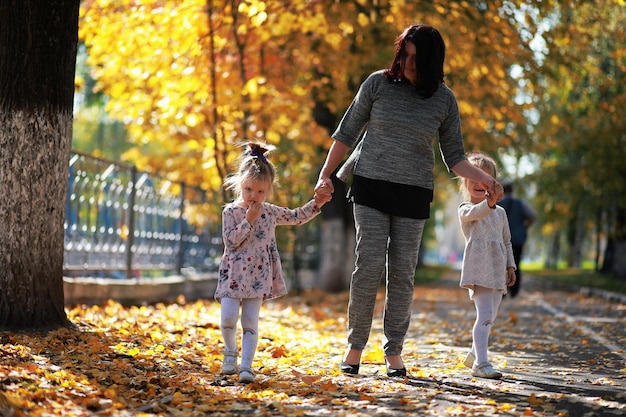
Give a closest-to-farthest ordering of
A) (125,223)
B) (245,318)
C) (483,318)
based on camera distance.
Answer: (245,318) < (483,318) < (125,223)

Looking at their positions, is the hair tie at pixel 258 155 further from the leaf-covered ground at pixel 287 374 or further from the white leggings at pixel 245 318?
the leaf-covered ground at pixel 287 374

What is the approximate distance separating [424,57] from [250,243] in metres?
1.69

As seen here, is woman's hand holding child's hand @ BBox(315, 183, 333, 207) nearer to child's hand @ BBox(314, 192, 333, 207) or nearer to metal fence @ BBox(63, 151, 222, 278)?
child's hand @ BBox(314, 192, 333, 207)

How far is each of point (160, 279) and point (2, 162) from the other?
7350 mm

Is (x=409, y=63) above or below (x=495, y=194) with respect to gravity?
above

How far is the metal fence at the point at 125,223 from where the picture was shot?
40.3 feet

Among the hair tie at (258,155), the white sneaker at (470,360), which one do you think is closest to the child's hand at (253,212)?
the hair tie at (258,155)

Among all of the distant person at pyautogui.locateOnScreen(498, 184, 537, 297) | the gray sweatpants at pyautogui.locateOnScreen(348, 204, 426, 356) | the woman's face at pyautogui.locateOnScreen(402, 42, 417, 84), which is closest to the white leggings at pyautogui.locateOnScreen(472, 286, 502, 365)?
the gray sweatpants at pyautogui.locateOnScreen(348, 204, 426, 356)

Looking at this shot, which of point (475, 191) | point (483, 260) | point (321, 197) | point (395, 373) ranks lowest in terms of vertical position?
point (395, 373)

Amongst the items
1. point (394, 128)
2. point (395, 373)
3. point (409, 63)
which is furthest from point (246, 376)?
point (409, 63)

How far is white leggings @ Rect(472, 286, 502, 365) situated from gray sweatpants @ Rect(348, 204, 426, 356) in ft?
1.82

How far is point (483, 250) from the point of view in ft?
22.9

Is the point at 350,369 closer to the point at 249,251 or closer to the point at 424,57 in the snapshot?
the point at 249,251

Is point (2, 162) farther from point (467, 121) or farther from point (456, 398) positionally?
point (467, 121)
